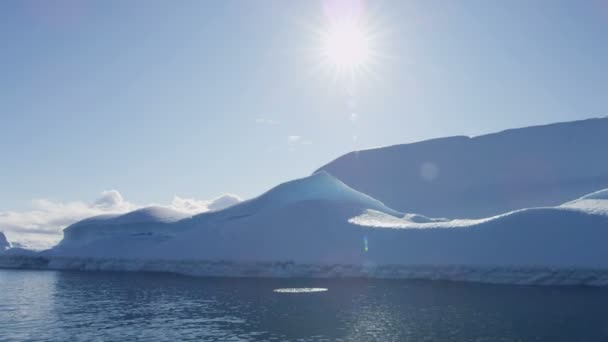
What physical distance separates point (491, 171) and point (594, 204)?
39826 millimetres

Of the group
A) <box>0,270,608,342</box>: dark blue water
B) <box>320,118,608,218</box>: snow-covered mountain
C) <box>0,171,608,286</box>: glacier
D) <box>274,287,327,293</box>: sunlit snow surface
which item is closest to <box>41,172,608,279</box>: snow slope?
→ <box>0,171,608,286</box>: glacier

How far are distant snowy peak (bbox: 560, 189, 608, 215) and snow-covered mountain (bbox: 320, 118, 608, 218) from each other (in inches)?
962

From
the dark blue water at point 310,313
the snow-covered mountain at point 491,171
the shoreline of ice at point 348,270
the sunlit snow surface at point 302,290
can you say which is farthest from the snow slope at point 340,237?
the snow-covered mountain at point 491,171

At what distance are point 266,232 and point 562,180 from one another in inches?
2002

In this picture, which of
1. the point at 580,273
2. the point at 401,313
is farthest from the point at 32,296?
the point at 580,273

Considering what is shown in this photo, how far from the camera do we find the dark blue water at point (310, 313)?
59.4 ft

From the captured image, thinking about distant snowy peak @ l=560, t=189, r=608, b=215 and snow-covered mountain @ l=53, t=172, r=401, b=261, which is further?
snow-covered mountain @ l=53, t=172, r=401, b=261

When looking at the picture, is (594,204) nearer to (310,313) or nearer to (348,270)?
(348,270)

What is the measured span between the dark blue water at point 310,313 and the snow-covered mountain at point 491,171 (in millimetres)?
44050

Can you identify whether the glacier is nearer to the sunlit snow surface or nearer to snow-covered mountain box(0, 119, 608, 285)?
snow-covered mountain box(0, 119, 608, 285)

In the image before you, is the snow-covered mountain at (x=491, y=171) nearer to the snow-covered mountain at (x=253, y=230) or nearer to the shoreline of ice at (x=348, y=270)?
the snow-covered mountain at (x=253, y=230)

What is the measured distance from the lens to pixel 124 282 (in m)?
38.4

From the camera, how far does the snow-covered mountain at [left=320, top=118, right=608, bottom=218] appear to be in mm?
70688

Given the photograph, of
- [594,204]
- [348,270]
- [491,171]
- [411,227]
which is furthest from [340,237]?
[491,171]
